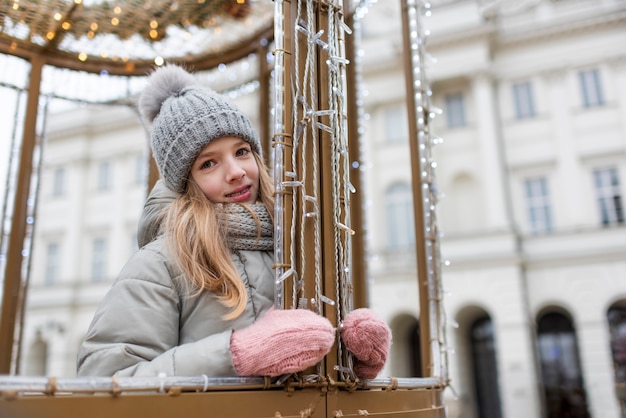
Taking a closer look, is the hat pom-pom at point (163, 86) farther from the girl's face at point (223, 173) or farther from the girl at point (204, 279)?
the girl's face at point (223, 173)

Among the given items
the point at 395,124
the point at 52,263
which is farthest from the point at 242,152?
the point at 52,263

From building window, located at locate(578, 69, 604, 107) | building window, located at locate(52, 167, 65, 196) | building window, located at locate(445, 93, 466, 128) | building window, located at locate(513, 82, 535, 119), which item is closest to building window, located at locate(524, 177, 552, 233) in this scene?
building window, located at locate(513, 82, 535, 119)

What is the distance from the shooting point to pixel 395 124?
14969 mm

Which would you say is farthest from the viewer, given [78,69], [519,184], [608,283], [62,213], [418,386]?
[62,213]

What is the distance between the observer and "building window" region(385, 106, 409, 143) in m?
14.9

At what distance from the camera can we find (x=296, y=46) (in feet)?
3.98

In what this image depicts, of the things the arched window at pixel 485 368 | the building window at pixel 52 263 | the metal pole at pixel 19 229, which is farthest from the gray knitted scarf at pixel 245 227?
the building window at pixel 52 263

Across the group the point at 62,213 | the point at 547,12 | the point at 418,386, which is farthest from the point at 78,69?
the point at 62,213

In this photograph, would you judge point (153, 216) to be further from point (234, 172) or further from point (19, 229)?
point (19, 229)

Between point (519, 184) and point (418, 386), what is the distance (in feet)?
43.7

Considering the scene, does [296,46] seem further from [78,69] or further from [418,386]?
[78,69]

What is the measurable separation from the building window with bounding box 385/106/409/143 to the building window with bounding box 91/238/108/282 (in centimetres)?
820

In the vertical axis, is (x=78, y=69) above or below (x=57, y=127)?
below

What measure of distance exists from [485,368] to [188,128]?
13.8m
